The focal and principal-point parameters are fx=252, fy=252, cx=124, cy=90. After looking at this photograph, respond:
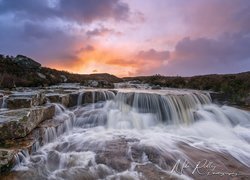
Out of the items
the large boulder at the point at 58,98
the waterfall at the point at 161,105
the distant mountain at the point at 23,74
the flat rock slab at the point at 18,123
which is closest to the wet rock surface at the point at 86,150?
the flat rock slab at the point at 18,123

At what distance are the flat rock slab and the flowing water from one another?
28.5 inches

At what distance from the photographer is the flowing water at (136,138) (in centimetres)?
670

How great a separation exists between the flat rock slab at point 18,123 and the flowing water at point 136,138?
0.72 m

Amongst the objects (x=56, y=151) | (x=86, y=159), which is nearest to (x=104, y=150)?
(x=86, y=159)

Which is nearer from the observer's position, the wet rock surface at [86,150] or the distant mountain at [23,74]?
the wet rock surface at [86,150]

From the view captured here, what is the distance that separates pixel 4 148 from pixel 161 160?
4382 millimetres

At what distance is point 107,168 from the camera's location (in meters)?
6.68

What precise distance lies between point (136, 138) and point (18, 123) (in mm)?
4076

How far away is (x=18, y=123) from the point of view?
7707 mm
